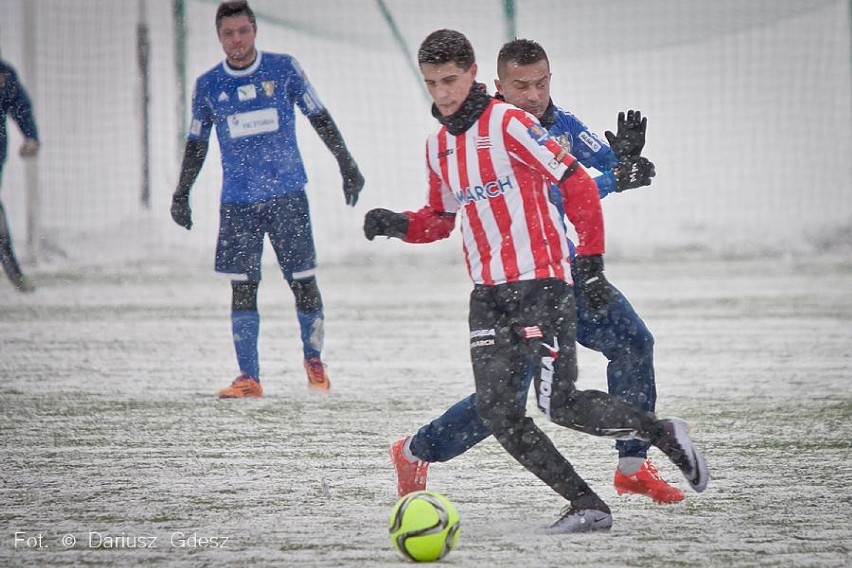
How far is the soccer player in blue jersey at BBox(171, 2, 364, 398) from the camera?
6.79 metres

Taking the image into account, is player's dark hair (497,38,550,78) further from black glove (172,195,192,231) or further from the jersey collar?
black glove (172,195,192,231)

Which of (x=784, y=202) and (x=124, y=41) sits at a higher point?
(x=124, y=41)

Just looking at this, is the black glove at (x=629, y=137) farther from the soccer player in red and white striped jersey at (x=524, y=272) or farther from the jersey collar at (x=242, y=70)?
the jersey collar at (x=242, y=70)

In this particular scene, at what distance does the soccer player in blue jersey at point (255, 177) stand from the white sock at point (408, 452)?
7.97 feet

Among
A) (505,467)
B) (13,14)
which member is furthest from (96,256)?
(505,467)

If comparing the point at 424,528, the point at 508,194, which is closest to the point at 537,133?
the point at 508,194

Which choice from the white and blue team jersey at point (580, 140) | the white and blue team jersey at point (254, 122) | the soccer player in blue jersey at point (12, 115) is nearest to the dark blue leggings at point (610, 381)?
the white and blue team jersey at point (580, 140)

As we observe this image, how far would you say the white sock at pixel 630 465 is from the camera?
172 inches

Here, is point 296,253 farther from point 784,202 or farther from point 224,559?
point 784,202

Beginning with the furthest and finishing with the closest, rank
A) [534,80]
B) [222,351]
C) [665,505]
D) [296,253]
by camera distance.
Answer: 1. [222,351]
2. [296,253]
3. [534,80]
4. [665,505]

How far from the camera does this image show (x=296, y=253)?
22.4 feet

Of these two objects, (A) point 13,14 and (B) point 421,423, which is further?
(A) point 13,14

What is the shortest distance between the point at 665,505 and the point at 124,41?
14148mm

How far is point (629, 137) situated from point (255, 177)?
2.84 metres
